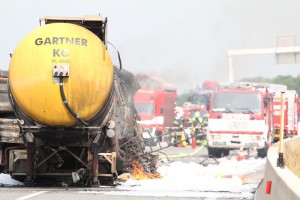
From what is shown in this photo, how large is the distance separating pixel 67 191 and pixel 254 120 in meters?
15.3

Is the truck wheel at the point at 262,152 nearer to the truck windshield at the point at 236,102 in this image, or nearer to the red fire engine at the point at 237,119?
the red fire engine at the point at 237,119

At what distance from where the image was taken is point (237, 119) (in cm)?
2744

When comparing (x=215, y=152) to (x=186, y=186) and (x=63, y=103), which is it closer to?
(x=186, y=186)

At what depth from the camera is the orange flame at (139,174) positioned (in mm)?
15798

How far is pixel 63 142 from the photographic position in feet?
44.2

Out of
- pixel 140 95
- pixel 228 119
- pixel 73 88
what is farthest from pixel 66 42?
pixel 140 95

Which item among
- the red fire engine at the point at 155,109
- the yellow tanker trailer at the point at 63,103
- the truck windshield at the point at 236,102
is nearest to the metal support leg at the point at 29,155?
the yellow tanker trailer at the point at 63,103

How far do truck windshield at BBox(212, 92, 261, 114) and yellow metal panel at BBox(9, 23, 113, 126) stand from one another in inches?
569

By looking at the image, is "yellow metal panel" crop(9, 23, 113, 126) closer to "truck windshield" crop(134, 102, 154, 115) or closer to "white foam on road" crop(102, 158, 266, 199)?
"white foam on road" crop(102, 158, 266, 199)

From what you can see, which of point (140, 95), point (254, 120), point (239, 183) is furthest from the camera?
point (140, 95)

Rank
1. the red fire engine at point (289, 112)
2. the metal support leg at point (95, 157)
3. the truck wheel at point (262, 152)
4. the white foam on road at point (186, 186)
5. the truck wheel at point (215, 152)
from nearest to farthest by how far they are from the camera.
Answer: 1. the white foam on road at point (186, 186)
2. the metal support leg at point (95, 157)
3. the truck wheel at point (262, 152)
4. the truck wheel at point (215, 152)
5. the red fire engine at point (289, 112)

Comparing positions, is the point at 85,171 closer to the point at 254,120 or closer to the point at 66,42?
the point at 66,42

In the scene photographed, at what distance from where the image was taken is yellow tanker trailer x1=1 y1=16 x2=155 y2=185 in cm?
1276

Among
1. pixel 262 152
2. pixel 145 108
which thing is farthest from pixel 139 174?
pixel 145 108
